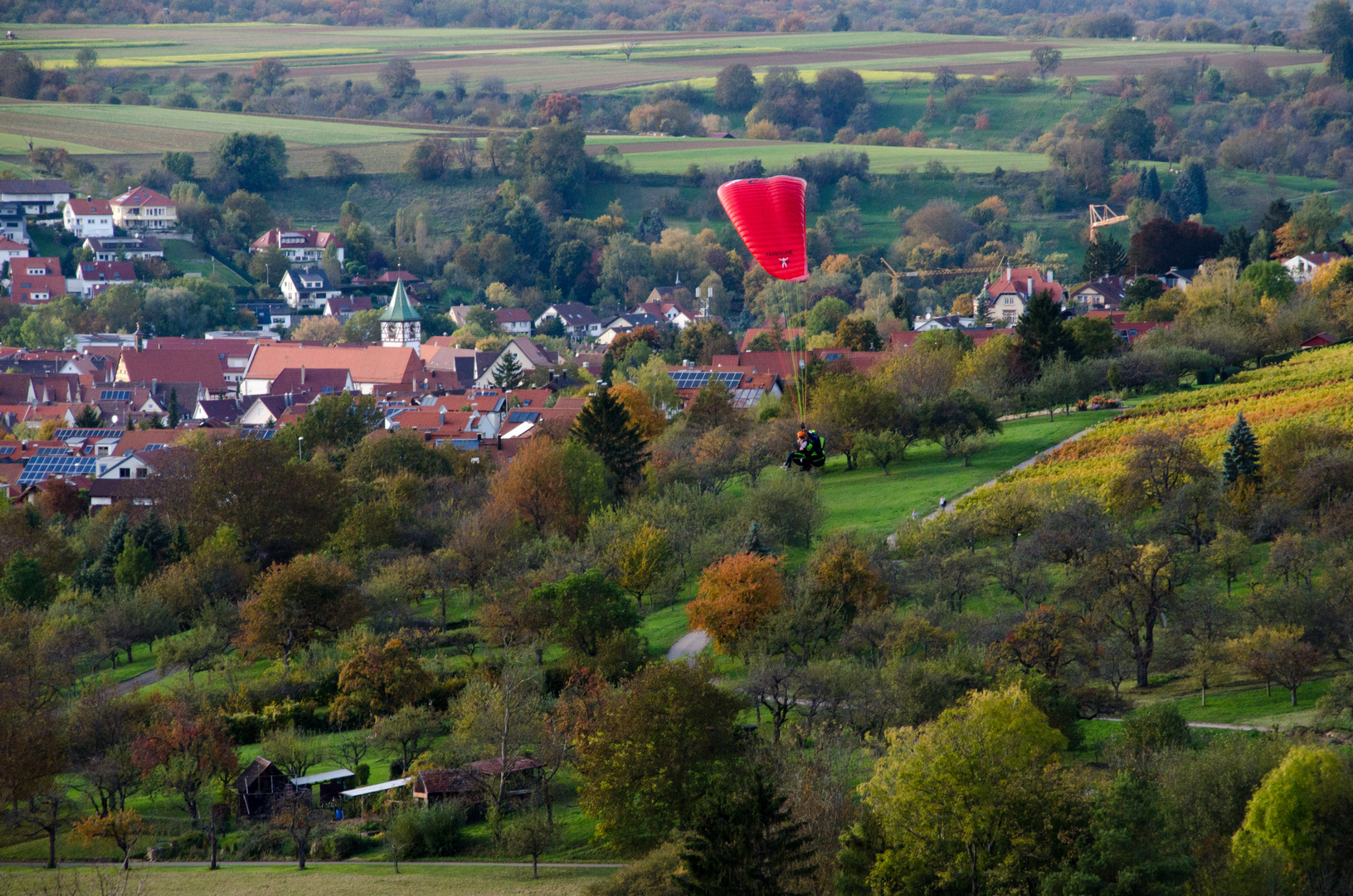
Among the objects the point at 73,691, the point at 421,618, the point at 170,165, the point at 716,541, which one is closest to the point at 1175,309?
the point at 716,541

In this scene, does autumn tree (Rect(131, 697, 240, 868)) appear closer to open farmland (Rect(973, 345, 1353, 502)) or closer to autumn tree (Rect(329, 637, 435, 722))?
autumn tree (Rect(329, 637, 435, 722))

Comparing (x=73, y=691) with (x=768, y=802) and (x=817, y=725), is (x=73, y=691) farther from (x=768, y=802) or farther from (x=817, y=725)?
(x=768, y=802)

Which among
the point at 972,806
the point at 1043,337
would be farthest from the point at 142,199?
the point at 972,806

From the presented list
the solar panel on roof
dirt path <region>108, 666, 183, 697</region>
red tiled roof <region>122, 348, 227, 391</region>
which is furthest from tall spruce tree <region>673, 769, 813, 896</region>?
red tiled roof <region>122, 348, 227, 391</region>

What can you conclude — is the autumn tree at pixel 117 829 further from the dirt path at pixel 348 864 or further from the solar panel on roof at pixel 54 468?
the solar panel on roof at pixel 54 468

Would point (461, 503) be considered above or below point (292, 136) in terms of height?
below

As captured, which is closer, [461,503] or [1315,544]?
[1315,544]
